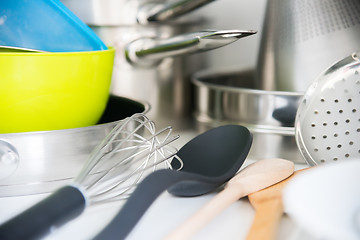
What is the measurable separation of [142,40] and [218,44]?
0.52 ft

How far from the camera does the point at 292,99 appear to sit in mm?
485

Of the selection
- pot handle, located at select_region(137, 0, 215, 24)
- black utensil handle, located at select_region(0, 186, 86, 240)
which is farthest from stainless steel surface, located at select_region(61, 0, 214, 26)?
black utensil handle, located at select_region(0, 186, 86, 240)

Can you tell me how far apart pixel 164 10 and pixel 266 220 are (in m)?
0.34

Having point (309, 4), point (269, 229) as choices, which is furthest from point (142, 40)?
point (269, 229)

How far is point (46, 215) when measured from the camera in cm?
28

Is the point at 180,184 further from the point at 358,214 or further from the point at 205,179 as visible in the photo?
the point at 358,214

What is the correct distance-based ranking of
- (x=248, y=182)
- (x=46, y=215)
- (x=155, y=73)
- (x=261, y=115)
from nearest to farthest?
(x=46, y=215)
(x=248, y=182)
(x=261, y=115)
(x=155, y=73)

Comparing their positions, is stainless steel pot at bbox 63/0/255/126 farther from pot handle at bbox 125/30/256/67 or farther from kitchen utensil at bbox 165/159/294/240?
kitchen utensil at bbox 165/159/294/240

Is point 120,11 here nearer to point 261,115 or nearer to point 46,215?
point 261,115

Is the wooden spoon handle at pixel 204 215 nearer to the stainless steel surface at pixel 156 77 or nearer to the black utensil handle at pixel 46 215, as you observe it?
the black utensil handle at pixel 46 215

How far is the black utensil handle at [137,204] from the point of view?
28cm

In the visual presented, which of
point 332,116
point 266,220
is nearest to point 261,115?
point 332,116

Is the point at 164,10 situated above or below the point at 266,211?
above

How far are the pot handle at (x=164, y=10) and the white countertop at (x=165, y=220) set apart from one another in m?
0.26
